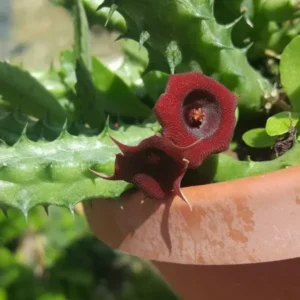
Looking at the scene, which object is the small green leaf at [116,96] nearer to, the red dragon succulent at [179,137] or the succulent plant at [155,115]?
the succulent plant at [155,115]

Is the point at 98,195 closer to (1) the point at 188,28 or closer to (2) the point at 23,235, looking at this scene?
(1) the point at 188,28

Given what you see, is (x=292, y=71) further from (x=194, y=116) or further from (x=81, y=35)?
(x=81, y=35)

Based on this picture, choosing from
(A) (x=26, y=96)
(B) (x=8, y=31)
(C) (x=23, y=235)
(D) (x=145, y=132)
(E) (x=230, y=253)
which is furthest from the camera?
(B) (x=8, y=31)

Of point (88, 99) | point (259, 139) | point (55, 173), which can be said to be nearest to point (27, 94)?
point (88, 99)

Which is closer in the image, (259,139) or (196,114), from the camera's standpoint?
(196,114)

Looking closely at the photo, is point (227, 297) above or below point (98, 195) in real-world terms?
below

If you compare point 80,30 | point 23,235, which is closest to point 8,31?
point 23,235

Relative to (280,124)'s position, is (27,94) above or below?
below
